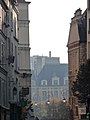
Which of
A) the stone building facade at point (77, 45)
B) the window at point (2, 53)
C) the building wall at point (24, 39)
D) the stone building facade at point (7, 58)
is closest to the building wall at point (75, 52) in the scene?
the stone building facade at point (77, 45)

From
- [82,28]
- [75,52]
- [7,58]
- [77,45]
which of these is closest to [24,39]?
[77,45]

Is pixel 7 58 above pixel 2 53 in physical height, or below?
below

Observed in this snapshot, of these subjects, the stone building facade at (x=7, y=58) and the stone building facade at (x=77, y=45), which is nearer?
the stone building facade at (x=7, y=58)

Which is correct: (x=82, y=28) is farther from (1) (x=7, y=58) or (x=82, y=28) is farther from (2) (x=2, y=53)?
(2) (x=2, y=53)

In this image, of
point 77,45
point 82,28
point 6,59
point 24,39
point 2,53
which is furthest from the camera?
point 77,45

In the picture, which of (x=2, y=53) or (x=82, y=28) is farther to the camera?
(x=82, y=28)

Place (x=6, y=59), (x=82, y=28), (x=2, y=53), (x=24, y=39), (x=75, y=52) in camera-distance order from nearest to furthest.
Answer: (x=2, y=53) < (x=6, y=59) < (x=24, y=39) < (x=82, y=28) < (x=75, y=52)

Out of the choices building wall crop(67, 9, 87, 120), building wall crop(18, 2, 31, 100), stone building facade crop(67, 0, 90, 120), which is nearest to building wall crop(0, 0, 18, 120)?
building wall crop(18, 2, 31, 100)

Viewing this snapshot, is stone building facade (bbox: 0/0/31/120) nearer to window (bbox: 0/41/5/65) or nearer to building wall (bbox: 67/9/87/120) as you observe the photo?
window (bbox: 0/41/5/65)

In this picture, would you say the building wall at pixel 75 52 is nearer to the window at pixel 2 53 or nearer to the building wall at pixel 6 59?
the building wall at pixel 6 59

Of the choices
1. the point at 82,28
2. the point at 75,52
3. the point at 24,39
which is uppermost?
the point at 82,28

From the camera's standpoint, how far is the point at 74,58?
326 feet

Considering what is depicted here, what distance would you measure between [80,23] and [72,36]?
13.2 ft

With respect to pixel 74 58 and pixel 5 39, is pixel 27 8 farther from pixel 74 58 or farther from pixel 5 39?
pixel 5 39
